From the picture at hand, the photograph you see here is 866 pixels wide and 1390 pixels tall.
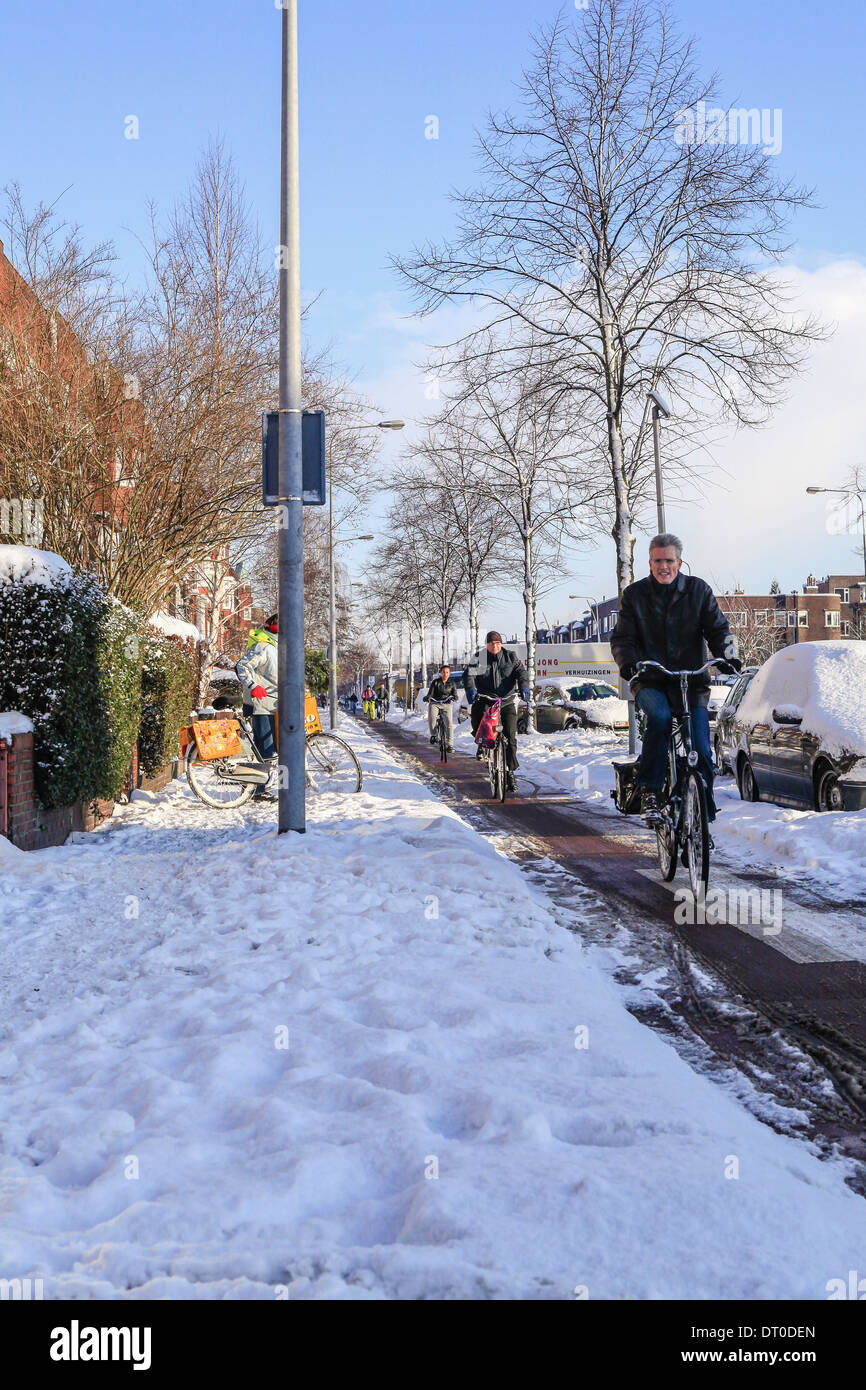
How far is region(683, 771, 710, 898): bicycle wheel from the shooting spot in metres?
6.44

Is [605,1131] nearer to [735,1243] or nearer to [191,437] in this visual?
[735,1243]

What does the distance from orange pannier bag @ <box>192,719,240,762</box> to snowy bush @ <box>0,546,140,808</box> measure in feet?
5.45

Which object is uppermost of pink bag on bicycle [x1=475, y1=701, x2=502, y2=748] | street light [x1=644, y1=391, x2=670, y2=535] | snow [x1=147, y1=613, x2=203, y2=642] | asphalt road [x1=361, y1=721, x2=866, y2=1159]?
street light [x1=644, y1=391, x2=670, y2=535]

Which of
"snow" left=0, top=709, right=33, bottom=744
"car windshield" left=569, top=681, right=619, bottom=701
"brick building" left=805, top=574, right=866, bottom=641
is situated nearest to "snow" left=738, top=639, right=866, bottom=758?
"snow" left=0, top=709, right=33, bottom=744

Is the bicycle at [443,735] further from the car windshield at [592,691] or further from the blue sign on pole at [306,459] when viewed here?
the car windshield at [592,691]

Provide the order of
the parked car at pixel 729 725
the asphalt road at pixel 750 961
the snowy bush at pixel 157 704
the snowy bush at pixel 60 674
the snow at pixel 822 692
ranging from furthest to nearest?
the snowy bush at pixel 157 704 → the parked car at pixel 729 725 → the snow at pixel 822 692 → the snowy bush at pixel 60 674 → the asphalt road at pixel 750 961

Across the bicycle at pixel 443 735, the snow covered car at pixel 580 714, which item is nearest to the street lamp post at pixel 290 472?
the bicycle at pixel 443 735

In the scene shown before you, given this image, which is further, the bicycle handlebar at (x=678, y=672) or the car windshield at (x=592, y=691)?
the car windshield at (x=592, y=691)

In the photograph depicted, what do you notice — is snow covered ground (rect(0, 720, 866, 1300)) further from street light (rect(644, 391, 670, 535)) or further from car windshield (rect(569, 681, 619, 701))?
car windshield (rect(569, 681, 619, 701))

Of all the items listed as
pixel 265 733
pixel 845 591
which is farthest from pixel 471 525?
pixel 845 591

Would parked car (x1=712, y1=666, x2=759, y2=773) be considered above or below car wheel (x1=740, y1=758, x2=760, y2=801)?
above

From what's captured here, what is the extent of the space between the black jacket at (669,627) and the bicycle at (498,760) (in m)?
Result: 5.92

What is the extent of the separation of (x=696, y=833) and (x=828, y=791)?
388 cm

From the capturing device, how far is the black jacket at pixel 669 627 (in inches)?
265
